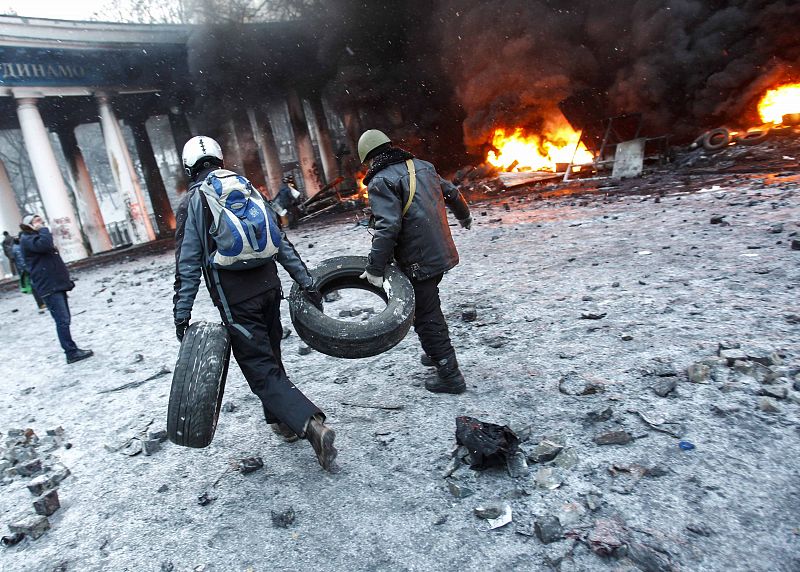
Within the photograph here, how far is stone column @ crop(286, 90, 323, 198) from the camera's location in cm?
2350

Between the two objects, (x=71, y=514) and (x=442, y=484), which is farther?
(x=71, y=514)

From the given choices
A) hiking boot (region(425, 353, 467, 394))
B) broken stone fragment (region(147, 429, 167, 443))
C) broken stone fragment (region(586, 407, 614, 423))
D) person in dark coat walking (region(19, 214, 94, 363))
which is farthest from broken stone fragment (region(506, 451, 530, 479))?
person in dark coat walking (region(19, 214, 94, 363))

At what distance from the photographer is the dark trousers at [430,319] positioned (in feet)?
11.3

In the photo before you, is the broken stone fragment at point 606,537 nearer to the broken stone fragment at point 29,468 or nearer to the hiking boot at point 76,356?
the broken stone fragment at point 29,468

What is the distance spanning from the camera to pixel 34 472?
3299 mm

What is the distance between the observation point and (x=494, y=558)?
6.70 ft

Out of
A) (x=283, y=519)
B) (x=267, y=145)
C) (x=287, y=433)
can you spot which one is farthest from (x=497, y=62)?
(x=283, y=519)

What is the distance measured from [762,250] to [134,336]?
24.8ft

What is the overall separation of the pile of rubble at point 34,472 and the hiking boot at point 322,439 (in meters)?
1.54

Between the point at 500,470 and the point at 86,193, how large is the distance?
25.4 m

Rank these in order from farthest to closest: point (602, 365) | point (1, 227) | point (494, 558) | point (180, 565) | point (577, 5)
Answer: point (1, 227)
point (577, 5)
point (602, 365)
point (180, 565)
point (494, 558)

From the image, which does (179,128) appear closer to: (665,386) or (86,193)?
(86,193)

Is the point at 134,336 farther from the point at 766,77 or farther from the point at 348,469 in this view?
the point at 766,77

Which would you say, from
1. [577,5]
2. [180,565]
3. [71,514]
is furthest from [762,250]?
[577,5]
